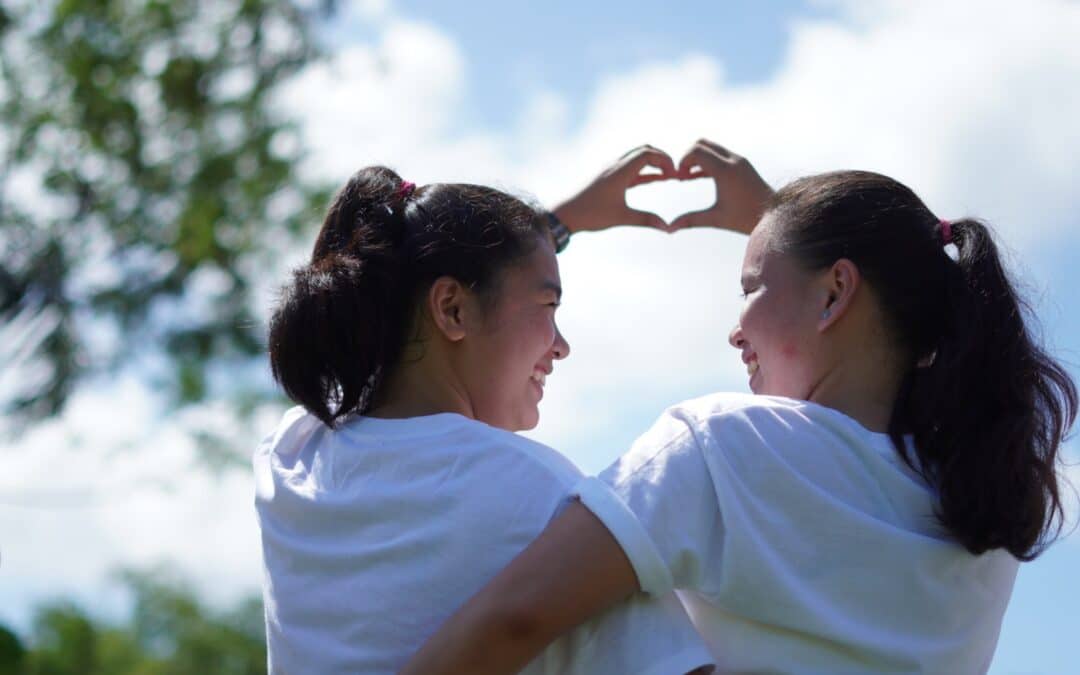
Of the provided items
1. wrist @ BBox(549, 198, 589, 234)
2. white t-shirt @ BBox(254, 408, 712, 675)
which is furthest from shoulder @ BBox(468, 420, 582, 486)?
wrist @ BBox(549, 198, 589, 234)

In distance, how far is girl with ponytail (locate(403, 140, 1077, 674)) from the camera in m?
1.68

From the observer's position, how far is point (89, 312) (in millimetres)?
7801

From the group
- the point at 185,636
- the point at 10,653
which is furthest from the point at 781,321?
the point at 185,636

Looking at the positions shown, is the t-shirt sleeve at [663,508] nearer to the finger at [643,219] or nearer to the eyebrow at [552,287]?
the eyebrow at [552,287]

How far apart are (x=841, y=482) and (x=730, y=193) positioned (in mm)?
992

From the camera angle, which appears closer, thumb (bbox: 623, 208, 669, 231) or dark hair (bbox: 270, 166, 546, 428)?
dark hair (bbox: 270, 166, 546, 428)

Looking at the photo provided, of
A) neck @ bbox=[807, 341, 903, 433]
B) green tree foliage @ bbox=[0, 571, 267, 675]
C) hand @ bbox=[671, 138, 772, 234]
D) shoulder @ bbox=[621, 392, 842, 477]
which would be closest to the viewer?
shoulder @ bbox=[621, 392, 842, 477]

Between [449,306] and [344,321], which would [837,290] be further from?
[344,321]

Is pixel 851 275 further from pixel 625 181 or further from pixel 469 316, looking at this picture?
pixel 625 181

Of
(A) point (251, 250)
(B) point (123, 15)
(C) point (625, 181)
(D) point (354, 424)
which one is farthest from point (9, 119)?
(D) point (354, 424)

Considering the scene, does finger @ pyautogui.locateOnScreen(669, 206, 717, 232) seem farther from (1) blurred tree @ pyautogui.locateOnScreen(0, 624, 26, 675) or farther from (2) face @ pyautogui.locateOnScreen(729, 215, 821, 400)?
Result: (1) blurred tree @ pyautogui.locateOnScreen(0, 624, 26, 675)

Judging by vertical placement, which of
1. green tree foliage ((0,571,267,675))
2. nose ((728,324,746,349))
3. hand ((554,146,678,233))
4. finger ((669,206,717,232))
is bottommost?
green tree foliage ((0,571,267,675))

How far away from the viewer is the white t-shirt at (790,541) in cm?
172

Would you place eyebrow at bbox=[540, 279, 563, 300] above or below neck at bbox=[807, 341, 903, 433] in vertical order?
above
